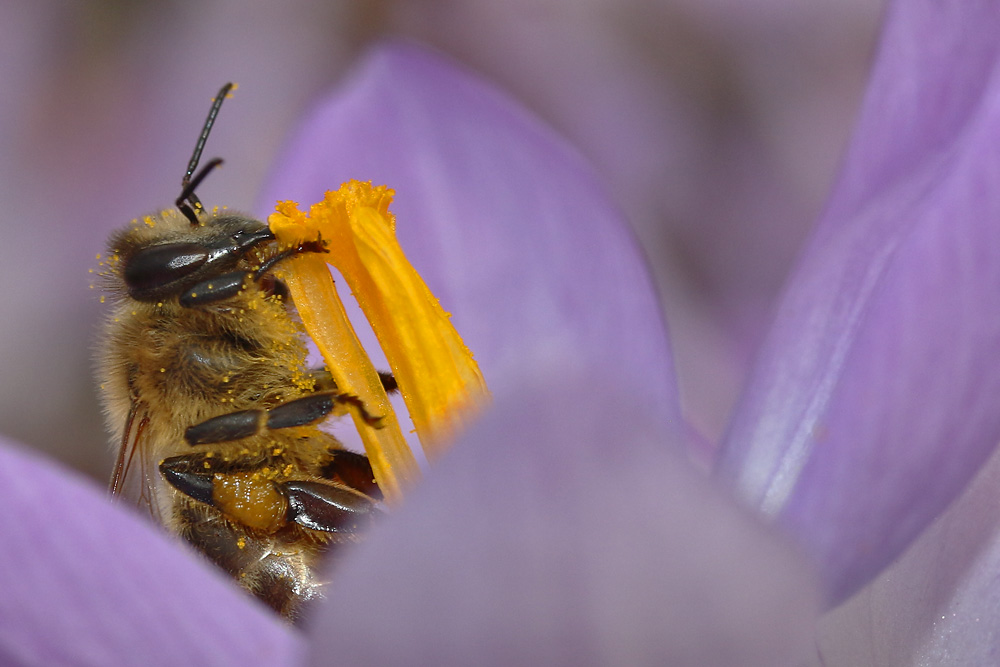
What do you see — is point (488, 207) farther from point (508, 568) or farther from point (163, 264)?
point (508, 568)

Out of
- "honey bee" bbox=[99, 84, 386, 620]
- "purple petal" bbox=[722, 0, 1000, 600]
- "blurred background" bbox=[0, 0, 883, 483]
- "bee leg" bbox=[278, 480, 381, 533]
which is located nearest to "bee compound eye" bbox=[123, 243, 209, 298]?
"honey bee" bbox=[99, 84, 386, 620]

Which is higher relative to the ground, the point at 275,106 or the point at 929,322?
the point at 275,106

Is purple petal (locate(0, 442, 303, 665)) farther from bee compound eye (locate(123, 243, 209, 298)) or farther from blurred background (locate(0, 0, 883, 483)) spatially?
blurred background (locate(0, 0, 883, 483))

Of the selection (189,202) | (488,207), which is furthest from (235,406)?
(488,207)

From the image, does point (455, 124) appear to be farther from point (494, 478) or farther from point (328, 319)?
point (494, 478)

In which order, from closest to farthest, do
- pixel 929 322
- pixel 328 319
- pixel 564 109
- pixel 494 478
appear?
1. pixel 494 478
2. pixel 929 322
3. pixel 328 319
4. pixel 564 109

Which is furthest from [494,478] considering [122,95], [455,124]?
[122,95]

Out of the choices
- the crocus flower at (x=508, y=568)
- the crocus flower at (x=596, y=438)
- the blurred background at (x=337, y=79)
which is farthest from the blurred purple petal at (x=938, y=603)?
the blurred background at (x=337, y=79)
